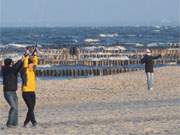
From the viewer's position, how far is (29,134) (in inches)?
617

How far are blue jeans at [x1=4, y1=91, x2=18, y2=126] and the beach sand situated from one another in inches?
9.2

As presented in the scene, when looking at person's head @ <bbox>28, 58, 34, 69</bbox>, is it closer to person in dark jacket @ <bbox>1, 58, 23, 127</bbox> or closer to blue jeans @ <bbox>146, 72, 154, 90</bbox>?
person in dark jacket @ <bbox>1, 58, 23, 127</bbox>

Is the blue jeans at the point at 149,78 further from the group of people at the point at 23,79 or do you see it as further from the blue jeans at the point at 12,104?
the group of people at the point at 23,79

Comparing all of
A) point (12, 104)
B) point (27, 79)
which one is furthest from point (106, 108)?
point (27, 79)

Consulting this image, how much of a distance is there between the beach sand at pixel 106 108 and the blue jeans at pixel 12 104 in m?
0.23

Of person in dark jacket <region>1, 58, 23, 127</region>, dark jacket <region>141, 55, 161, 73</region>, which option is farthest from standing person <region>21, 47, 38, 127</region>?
dark jacket <region>141, 55, 161, 73</region>

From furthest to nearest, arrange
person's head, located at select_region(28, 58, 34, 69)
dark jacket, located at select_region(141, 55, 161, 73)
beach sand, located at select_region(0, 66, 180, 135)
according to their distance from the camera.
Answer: dark jacket, located at select_region(141, 55, 161, 73)
person's head, located at select_region(28, 58, 34, 69)
beach sand, located at select_region(0, 66, 180, 135)

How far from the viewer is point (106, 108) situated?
22125 millimetres

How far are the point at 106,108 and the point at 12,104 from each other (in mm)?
6080

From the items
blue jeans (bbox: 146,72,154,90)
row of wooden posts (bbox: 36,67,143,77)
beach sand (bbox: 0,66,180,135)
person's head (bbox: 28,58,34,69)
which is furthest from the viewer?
row of wooden posts (bbox: 36,67,143,77)

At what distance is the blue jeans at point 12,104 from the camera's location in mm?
16391

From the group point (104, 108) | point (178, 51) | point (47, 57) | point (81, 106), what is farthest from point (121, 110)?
point (178, 51)

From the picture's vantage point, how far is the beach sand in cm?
1622

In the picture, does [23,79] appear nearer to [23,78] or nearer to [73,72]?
[23,78]
